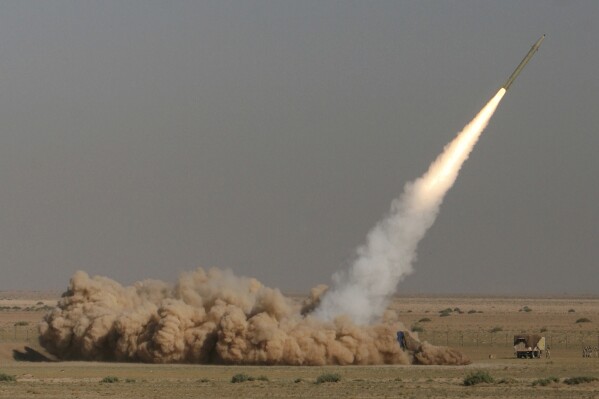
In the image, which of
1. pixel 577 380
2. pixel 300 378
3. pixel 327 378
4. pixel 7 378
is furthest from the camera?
pixel 300 378

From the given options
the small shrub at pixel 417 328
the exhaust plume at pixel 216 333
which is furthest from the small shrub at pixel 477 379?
the small shrub at pixel 417 328

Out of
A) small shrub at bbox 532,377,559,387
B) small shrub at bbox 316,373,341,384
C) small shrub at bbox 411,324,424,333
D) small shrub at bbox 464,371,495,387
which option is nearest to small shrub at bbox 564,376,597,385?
small shrub at bbox 532,377,559,387

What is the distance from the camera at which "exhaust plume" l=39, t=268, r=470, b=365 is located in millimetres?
53500

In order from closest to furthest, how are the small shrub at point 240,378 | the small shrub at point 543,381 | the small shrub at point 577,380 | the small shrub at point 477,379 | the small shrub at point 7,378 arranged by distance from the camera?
the small shrub at point 543,381 → the small shrub at point 477,379 → the small shrub at point 577,380 → the small shrub at point 240,378 → the small shrub at point 7,378

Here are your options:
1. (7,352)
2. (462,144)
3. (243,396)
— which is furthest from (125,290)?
(243,396)

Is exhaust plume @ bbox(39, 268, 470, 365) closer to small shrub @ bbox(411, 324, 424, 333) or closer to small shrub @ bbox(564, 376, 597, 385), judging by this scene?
small shrub @ bbox(564, 376, 597, 385)

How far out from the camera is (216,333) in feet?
178

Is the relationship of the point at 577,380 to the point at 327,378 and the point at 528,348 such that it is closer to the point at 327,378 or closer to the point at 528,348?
the point at 327,378

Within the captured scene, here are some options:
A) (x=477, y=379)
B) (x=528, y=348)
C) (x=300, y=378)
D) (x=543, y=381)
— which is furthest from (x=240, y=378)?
(x=528, y=348)

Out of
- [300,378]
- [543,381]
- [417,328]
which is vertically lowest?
[543,381]

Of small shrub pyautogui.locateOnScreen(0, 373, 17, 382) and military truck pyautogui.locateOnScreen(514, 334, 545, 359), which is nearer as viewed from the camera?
small shrub pyautogui.locateOnScreen(0, 373, 17, 382)

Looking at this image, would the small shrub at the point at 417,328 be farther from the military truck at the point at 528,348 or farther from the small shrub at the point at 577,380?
the small shrub at the point at 577,380

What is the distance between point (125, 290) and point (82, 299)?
3294 millimetres

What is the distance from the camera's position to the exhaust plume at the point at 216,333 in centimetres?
5350
